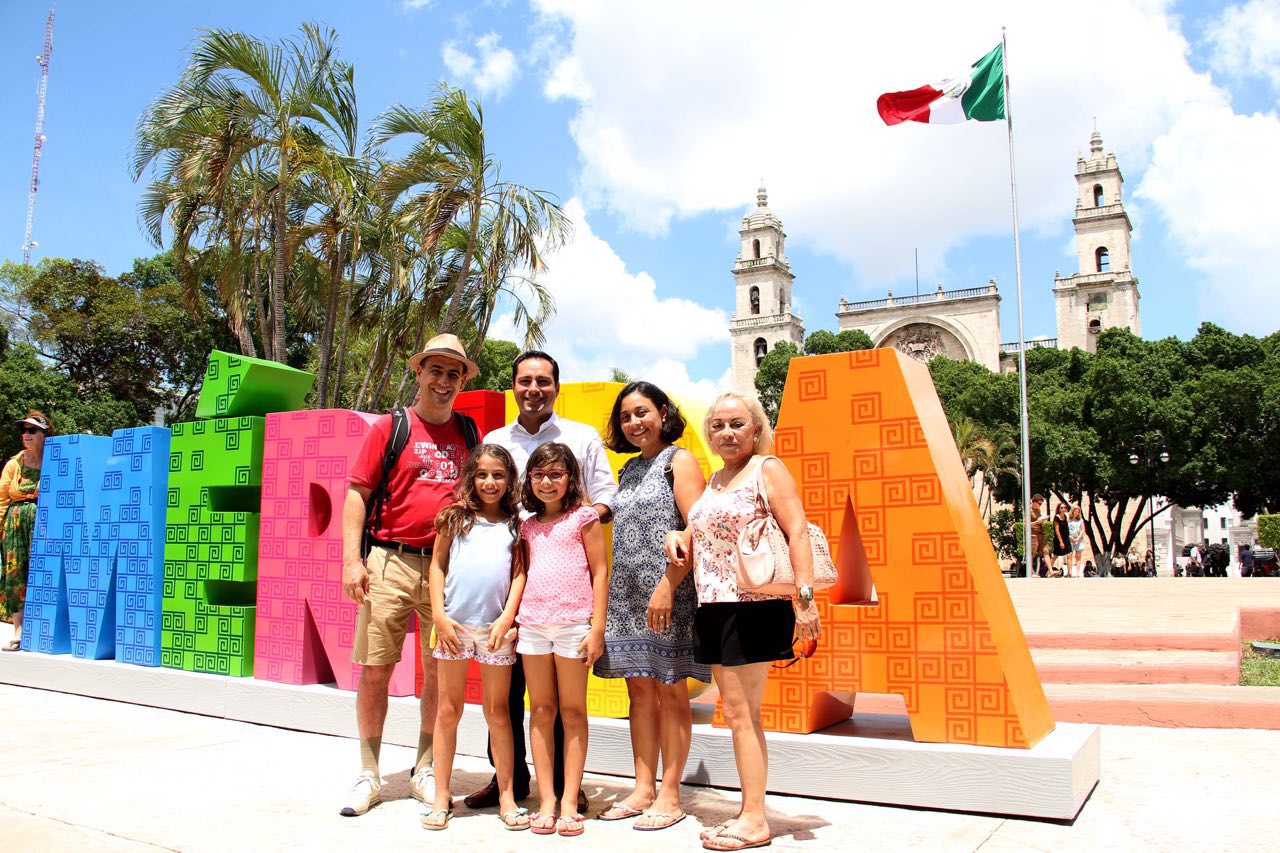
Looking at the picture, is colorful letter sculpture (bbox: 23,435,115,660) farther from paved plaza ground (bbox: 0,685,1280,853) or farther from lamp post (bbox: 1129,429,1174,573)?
lamp post (bbox: 1129,429,1174,573)

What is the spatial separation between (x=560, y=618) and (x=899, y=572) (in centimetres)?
164

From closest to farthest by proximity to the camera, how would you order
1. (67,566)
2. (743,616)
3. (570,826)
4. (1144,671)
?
1. (743,616)
2. (570,826)
3. (1144,671)
4. (67,566)

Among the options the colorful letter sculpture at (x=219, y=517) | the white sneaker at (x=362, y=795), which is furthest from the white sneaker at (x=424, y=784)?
the colorful letter sculpture at (x=219, y=517)

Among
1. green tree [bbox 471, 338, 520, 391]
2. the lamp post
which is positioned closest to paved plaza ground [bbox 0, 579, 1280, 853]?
the lamp post

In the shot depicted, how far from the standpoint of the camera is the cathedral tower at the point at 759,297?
2461 inches

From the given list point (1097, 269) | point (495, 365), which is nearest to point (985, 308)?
point (1097, 269)

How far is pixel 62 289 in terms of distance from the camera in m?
26.9

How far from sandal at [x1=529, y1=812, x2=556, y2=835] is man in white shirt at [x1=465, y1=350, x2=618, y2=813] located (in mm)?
319

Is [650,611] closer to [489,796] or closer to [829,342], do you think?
[489,796]

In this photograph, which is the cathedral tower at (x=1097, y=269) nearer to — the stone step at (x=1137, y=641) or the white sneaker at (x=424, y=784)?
the stone step at (x=1137, y=641)

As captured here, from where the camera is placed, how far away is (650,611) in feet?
11.8

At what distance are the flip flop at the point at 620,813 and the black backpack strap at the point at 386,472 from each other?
1.57m

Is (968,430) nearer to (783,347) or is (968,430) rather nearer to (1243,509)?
(1243,509)

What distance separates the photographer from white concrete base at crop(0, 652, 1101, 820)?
3705mm
